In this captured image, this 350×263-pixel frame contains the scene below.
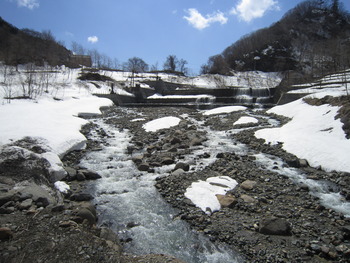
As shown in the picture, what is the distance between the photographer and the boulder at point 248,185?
240 inches

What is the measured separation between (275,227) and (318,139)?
6311mm

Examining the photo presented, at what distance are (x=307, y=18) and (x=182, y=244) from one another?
110008 millimetres

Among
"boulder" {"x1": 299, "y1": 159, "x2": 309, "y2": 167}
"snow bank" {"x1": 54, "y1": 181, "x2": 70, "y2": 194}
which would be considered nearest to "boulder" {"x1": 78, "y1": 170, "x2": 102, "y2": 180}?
"snow bank" {"x1": 54, "y1": 181, "x2": 70, "y2": 194}

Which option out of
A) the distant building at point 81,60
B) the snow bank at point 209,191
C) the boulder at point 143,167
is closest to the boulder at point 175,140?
the boulder at point 143,167

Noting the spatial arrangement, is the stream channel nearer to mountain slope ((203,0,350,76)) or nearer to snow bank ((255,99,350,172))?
snow bank ((255,99,350,172))

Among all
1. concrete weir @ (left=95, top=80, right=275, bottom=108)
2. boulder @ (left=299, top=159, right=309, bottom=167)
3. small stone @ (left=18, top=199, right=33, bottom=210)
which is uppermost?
concrete weir @ (left=95, top=80, right=275, bottom=108)

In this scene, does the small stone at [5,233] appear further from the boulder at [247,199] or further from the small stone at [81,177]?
the boulder at [247,199]

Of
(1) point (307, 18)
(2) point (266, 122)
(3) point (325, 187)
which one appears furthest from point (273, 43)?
(3) point (325, 187)

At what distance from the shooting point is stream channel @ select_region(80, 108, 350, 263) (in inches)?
157

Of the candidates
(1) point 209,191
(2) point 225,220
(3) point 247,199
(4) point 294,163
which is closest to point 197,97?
(4) point 294,163

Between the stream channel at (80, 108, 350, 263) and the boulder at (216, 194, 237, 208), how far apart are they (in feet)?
3.79

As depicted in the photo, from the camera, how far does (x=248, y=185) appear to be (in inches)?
243

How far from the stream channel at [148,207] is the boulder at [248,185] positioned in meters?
1.50

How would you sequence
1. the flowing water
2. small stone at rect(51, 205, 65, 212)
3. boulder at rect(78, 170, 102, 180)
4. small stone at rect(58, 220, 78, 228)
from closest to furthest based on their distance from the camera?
1. small stone at rect(58, 220, 78, 228)
2. the flowing water
3. small stone at rect(51, 205, 65, 212)
4. boulder at rect(78, 170, 102, 180)
